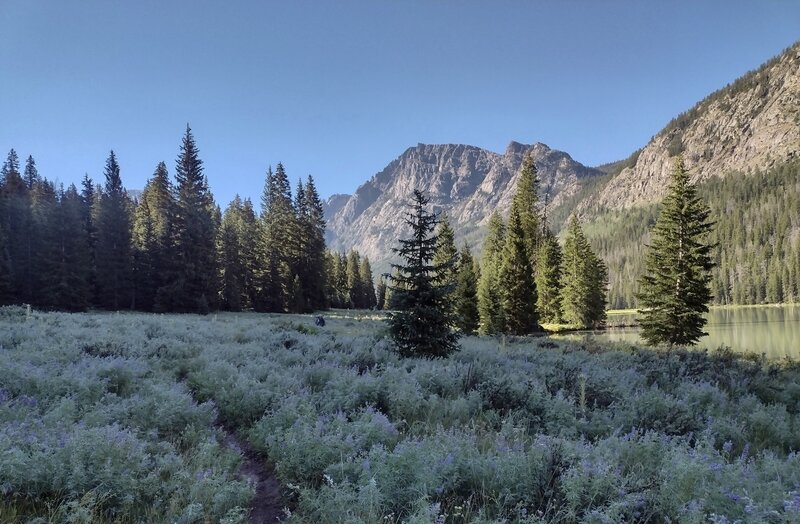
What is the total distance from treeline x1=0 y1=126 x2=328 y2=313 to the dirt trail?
4559cm

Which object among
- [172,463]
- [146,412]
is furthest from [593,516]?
[146,412]

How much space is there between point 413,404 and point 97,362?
261 inches

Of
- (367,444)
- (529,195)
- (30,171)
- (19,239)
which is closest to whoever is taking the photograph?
(367,444)

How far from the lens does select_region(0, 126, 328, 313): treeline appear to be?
45.8 m

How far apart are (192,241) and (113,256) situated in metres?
9.49

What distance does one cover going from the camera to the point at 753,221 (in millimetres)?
191500

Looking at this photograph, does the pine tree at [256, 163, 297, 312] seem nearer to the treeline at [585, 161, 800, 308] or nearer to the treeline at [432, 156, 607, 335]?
the treeline at [432, 156, 607, 335]

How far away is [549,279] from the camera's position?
58.6 m

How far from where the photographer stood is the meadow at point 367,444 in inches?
150

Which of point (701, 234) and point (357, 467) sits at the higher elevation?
point (701, 234)

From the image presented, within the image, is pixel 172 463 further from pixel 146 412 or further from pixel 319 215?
pixel 319 215

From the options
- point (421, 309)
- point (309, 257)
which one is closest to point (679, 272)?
point (421, 309)

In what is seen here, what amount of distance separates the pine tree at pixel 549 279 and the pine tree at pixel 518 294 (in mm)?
16408

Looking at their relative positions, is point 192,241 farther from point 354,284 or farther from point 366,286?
point 366,286
